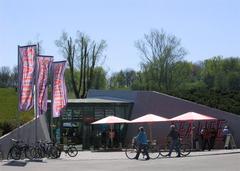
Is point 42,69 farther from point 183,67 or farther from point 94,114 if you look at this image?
point 183,67

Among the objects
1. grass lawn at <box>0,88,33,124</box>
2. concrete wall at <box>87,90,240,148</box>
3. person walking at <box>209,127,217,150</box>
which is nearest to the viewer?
person walking at <box>209,127,217,150</box>


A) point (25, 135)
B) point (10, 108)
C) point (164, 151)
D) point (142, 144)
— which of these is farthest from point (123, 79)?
point (142, 144)

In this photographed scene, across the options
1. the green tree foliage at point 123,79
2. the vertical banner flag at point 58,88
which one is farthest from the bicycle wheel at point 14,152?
the green tree foliage at point 123,79

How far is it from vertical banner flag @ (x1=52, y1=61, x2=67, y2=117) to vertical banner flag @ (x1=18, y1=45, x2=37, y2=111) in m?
2.67

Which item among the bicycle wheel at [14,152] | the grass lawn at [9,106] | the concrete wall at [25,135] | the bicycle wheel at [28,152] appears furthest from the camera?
the grass lawn at [9,106]

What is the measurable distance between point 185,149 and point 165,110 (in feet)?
42.6

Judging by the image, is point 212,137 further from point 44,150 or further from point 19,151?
point 19,151

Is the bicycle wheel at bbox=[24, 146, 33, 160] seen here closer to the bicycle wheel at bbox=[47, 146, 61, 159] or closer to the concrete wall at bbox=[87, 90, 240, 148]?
the bicycle wheel at bbox=[47, 146, 61, 159]

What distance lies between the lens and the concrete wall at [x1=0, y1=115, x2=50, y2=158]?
3167 cm

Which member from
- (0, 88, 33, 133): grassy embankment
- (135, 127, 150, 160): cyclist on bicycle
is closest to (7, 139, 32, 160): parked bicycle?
(135, 127, 150, 160): cyclist on bicycle

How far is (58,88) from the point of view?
3269 centimetres

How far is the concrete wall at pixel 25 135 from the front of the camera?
31.7 m

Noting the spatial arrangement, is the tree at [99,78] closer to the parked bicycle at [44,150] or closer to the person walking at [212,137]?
the person walking at [212,137]

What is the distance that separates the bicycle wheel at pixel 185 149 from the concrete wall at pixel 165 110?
9187 mm
